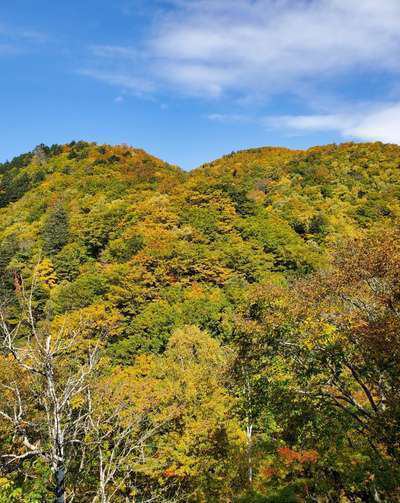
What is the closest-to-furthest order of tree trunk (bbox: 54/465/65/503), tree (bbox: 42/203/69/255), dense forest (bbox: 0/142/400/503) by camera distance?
1. tree trunk (bbox: 54/465/65/503)
2. dense forest (bbox: 0/142/400/503)
3. tree (bbox: 42/203/69/255)

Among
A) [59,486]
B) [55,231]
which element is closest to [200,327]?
[59,486]

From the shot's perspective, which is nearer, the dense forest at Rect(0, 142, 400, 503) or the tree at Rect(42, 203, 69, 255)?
the dense forest at Rect(0, 142, 400, 503)

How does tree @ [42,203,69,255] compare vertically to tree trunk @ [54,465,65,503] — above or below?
above

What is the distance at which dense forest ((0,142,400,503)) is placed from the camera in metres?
9.80

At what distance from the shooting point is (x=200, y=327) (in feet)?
125

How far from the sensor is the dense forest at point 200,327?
980cm

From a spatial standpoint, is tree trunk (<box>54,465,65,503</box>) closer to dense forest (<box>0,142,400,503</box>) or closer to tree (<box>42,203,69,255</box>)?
dense forest (<box>0,142,400,503</box>)

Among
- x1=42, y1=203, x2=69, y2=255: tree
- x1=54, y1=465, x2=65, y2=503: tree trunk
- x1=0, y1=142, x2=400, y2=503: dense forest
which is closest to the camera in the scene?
x1=54, y1=465, x2=65, y2=503: tree trunk

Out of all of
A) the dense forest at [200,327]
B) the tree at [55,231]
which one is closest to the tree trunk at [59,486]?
the dense forest at [200,327]

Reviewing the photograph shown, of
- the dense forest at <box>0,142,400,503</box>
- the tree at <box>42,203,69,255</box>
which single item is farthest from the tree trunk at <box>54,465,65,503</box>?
the tree at <box>42,203,69,255</box>

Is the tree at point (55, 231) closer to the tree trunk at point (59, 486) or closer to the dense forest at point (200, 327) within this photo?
the dense forest at point (200, 327)

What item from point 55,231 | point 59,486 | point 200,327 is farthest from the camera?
point 55,231

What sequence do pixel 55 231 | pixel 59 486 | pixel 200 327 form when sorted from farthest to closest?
pixel 55 231, pixel 200 327, pixel 59 486

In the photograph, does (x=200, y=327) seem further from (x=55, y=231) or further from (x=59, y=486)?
(x=55, y=231)
